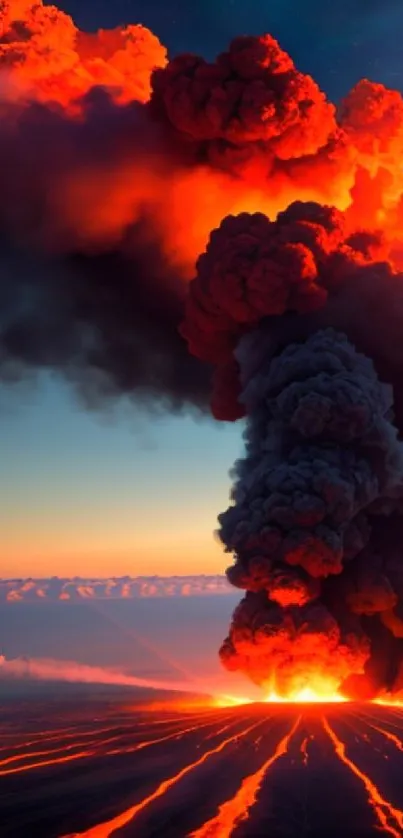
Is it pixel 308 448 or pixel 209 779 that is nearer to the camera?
pixel 209 779

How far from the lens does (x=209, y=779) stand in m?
22.4

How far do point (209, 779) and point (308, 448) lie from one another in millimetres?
29622

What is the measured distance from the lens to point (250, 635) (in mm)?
49344

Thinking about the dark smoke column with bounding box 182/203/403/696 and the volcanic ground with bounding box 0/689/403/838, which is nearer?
the volcanic ground with bounding box 0/689/403/838

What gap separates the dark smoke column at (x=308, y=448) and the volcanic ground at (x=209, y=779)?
1040 centimetres

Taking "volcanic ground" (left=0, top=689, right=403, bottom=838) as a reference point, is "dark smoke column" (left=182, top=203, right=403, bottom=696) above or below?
above

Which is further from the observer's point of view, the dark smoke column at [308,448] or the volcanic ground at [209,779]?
the dark smoke column at [308,448]

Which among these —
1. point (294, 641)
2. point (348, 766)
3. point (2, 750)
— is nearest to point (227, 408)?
point (294, 641)

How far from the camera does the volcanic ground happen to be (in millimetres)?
17250

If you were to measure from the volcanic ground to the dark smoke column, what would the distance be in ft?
34.1

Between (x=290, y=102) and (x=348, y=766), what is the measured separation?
4153 cm

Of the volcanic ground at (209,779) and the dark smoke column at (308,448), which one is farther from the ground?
the dark smoke column at (308,448)

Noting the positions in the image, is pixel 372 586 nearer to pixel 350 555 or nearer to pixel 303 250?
pixel 350 555

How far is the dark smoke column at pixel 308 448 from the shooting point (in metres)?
48.2
